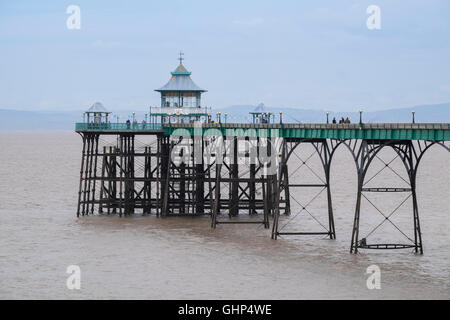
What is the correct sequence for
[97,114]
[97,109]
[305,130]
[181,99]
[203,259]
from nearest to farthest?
1. [203,259]
2. [305,130]
3. [97,114]
4. [97,109]
5. [181,99]

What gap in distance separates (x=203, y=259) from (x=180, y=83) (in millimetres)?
29903

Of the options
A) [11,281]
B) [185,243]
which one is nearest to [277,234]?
[185,243]

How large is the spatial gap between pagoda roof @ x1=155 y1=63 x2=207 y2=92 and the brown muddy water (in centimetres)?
1353

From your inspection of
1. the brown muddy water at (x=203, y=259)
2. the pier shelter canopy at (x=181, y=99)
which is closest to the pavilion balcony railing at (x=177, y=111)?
the pier shelter canopy at (x=181, y=99)

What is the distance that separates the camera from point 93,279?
124 feet

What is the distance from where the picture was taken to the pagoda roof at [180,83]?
6962 cm

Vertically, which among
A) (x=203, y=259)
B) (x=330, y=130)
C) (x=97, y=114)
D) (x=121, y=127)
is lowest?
(x=203, y=259)

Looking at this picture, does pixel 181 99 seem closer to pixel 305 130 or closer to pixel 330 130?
pixel 305 130

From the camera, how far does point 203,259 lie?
1668 inches

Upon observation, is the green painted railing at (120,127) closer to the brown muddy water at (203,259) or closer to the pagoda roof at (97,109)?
the pagoda roof at (97,109)

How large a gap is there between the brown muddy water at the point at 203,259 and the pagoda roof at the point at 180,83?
44.4 feet

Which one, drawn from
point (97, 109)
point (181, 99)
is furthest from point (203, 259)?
point (181, 99)

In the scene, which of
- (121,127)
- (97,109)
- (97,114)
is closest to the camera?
(121,127)
